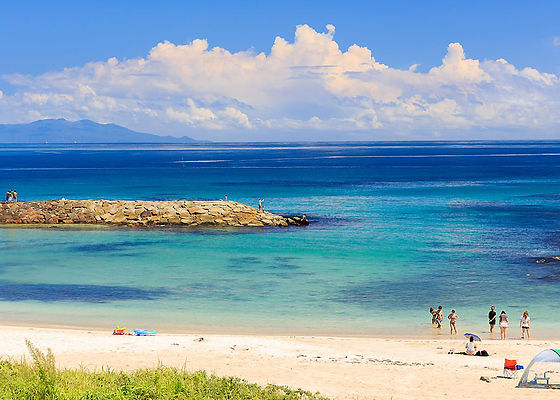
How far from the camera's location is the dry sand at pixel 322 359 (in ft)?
58.1

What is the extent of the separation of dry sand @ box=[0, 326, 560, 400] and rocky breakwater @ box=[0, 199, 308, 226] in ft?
99.0

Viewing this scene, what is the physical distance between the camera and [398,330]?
26.0 meters

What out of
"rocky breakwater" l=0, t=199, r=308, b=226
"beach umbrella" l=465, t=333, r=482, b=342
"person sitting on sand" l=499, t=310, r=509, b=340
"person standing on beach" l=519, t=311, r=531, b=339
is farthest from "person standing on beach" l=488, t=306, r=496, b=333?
"rocky breakwater" l=0, t=199, r=308, b=226

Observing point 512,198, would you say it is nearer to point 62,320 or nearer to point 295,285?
point 295,285

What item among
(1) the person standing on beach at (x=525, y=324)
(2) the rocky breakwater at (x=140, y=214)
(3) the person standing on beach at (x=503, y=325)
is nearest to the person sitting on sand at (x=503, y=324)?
(3) the person standing on beach at (x=503, y=325)

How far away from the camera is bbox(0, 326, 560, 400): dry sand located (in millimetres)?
17703

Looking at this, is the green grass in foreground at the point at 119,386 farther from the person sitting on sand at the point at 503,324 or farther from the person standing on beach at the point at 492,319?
the person standing on beach at the point at 492,319

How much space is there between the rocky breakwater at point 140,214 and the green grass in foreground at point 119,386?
37855 mm

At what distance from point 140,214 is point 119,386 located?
41768 millimetres

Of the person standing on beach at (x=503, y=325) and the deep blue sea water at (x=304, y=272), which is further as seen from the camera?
the deep blue sea water at (x=304, y=272)

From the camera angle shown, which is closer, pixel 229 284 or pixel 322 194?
pixel 229 284

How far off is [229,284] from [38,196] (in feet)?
179

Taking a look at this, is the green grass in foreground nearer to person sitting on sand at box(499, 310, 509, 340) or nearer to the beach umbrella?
the beach umbrella

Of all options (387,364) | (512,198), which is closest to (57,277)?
(387,364)
